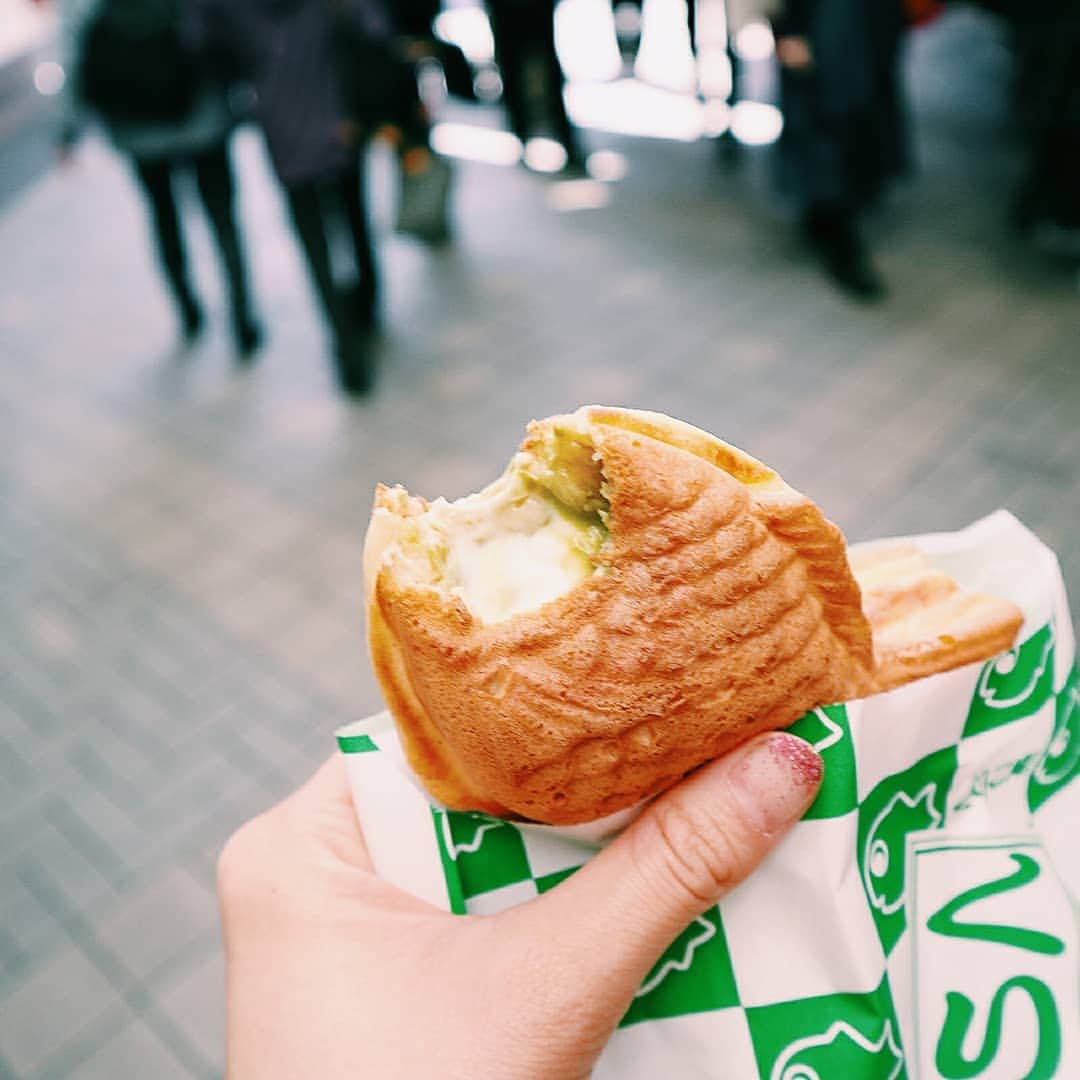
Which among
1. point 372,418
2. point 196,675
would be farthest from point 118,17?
point 196,675

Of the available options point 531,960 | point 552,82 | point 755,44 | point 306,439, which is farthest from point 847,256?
point 531,960

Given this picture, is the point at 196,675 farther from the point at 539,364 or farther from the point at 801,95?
the point at 801,95

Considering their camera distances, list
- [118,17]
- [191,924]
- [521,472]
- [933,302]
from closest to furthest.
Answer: [521,472] < [191,924] < [118,17] < [933,302]

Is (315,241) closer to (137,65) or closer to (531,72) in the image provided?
(137,65)

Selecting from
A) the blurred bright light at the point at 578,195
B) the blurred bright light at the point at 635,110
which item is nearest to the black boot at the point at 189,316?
the blurred bright light at the point at 578,195

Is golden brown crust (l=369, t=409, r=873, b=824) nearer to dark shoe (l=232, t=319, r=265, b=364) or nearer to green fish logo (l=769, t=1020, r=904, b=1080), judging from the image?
Result: green fish logo (l=769, t=1020, r=904, b=1080)
